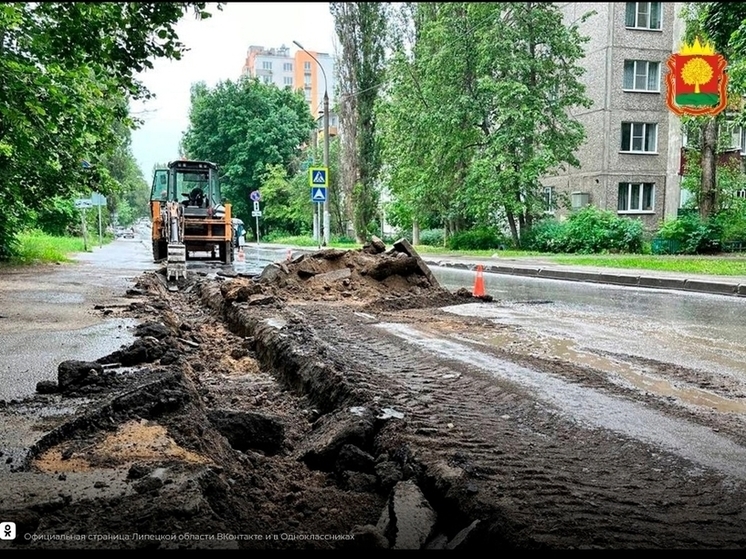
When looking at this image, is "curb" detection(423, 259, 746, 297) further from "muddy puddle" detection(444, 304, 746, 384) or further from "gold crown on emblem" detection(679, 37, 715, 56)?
"gold crown on emblem" detection(679, 37, 715, 56)

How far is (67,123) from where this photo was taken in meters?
14.3

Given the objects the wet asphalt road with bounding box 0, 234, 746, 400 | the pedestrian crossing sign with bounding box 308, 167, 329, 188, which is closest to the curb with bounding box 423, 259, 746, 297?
the wet asphalt road with bounding box 0, 234, 746, 400

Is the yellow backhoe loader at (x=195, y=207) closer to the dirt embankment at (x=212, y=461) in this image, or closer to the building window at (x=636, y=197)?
the dirt embankment at (x=212, y=461)

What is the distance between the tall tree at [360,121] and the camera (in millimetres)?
35062

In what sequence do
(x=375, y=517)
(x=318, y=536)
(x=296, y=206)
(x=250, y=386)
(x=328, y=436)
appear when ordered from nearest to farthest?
(x=318, y=536), (x=375, y=517), (x=328, y=436), (x=250, y=386), (x=296, y=206)

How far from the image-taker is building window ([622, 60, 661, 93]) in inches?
1315

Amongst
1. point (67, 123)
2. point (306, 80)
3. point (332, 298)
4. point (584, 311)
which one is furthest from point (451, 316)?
point (306, 80)

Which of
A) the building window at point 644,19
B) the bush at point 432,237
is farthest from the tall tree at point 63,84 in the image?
the building window at point 644,19

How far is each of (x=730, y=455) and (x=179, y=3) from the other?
4304 millimetres

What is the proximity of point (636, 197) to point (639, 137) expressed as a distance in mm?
3014

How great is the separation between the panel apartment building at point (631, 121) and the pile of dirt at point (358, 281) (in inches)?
799

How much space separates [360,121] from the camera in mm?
40219

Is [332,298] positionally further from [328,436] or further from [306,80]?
[306,80]

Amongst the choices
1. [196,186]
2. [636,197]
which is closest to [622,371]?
[196,186]
